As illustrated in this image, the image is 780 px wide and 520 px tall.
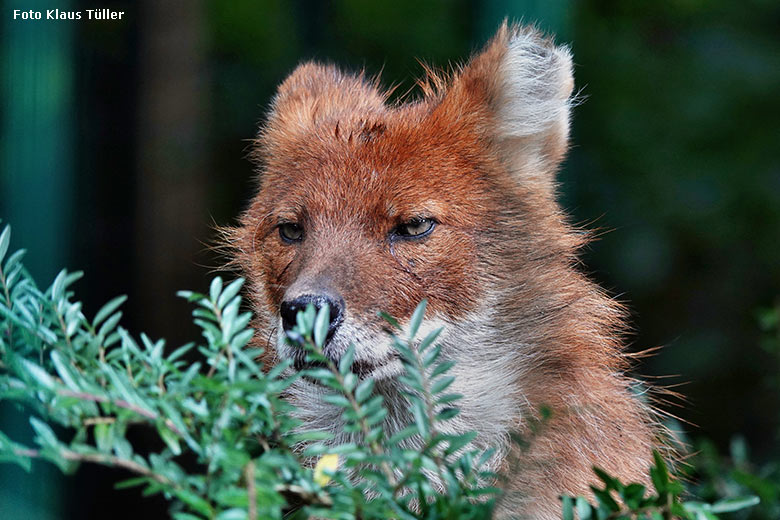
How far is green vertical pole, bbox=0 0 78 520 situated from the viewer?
446cm

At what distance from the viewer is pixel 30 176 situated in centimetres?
463

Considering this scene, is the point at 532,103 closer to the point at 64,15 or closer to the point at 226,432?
the point at 226,432

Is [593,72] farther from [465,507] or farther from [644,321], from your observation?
[465,507]

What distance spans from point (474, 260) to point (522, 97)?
638mm

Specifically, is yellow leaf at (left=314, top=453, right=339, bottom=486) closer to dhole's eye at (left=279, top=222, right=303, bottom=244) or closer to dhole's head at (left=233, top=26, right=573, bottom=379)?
dhole's head at (left=233, top=26, right=573, bottom=379)

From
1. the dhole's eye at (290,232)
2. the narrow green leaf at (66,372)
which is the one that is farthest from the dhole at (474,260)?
the narrow green leaf at (66,372)

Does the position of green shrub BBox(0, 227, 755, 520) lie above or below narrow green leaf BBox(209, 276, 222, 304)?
below

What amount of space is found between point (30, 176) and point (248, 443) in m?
3.55

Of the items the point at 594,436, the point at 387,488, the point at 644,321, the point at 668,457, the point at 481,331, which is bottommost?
the point at 644,321

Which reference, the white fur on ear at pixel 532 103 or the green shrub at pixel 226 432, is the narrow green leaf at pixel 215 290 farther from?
the white fur on ear at pixel 532 103

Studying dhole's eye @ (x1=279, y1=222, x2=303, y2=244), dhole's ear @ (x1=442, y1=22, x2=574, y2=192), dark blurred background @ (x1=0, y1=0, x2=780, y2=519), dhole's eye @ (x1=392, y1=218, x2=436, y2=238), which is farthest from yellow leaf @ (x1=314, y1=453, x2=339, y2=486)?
dark blurred background @ (x1=0, y1=0, x2=780, y2=519)

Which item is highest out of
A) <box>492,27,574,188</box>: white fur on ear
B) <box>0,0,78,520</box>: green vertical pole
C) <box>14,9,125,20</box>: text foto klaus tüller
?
<box>14,9,125,20</box>: text foto klaus tüller

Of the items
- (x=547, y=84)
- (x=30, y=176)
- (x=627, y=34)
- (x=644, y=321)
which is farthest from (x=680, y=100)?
(x=30, y=176)

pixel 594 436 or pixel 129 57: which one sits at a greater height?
pixel 129 57
